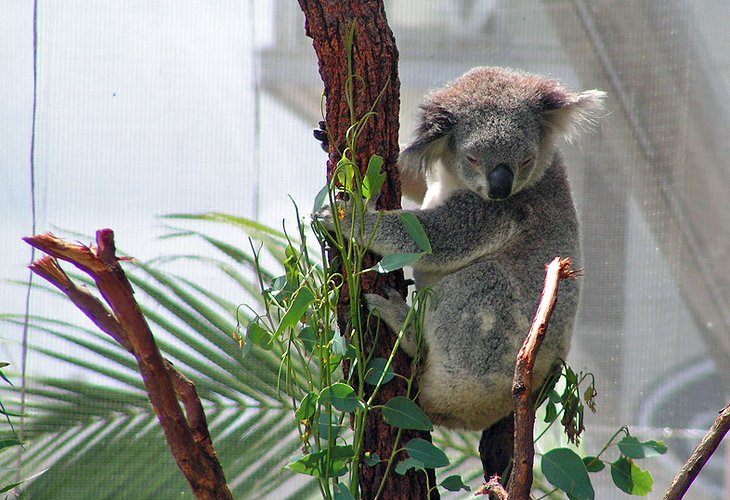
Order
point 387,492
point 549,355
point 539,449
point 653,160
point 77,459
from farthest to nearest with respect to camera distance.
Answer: point 653,160, point 539,449, point 77,459, point 549,355, point 387,492

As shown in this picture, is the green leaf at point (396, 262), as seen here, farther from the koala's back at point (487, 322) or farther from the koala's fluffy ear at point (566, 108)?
the koala's fluffy ear at point (566, 108)

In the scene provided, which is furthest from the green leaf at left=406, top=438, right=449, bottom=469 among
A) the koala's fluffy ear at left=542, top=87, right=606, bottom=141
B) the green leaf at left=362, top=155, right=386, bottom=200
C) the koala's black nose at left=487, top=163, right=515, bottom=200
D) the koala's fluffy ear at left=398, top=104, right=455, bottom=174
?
the koala's fluffy ear at left=542, top=87, right=606, bottom=141

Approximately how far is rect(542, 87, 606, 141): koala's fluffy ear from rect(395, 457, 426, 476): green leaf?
47.9 inches

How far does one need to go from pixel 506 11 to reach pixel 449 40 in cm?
29

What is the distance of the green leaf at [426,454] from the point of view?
4.78ft

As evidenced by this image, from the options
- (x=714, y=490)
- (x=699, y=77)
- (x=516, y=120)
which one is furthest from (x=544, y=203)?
(x=714, y=490)

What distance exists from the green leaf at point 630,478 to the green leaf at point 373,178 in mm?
732

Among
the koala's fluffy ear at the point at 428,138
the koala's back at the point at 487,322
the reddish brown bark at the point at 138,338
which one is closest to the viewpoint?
the reddish brown bark at the point at 138,338

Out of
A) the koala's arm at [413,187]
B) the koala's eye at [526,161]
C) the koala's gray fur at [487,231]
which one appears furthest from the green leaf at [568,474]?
the koala's arm at [413,187]

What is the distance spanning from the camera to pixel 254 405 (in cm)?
236

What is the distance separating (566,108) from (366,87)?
34.0 inches

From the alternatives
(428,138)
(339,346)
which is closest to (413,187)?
(428,138)

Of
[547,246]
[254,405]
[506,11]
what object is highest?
[506,11]

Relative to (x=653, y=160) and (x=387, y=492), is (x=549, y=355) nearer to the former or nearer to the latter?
(x=387, y=492)
